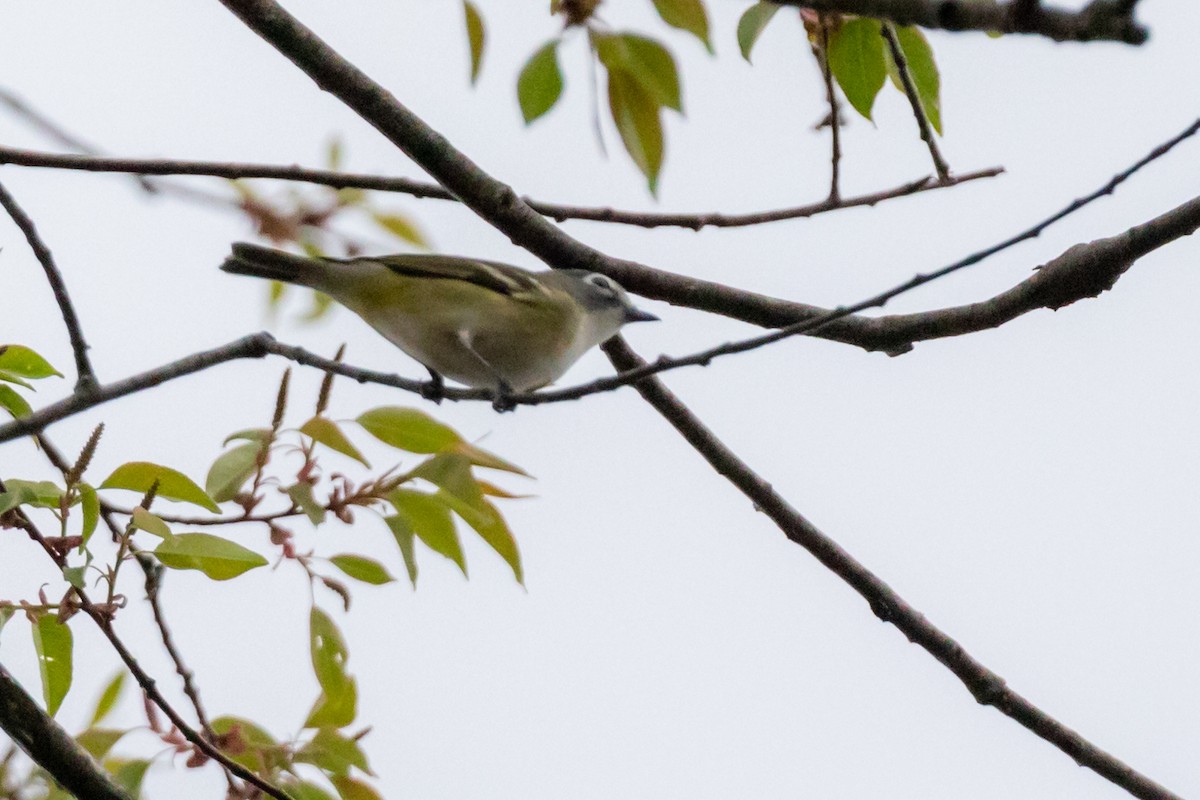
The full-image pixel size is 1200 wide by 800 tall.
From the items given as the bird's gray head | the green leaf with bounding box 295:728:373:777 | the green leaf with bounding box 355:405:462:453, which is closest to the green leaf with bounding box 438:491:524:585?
the green leaf with bounding box 355:405:462:453

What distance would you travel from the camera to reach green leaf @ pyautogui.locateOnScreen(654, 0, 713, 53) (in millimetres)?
2436

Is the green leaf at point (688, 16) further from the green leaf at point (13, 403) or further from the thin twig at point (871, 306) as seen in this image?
the green leaf at point (13, 403)

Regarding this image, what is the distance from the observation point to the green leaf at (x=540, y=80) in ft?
8.34

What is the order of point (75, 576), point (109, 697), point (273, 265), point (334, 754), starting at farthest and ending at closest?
1. point (273, 265)
2. point (109, 697)
3. point (334, 754)
4. point (75, 576)

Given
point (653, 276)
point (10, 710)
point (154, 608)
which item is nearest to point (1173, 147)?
point (653, 276)

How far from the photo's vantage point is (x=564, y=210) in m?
3.85

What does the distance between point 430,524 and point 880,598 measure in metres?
1.88

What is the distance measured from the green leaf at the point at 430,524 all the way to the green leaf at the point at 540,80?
31.1 inches

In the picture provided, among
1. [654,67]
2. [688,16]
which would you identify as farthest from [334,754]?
[688,16]

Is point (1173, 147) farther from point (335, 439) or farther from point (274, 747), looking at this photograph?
point (274, 747)

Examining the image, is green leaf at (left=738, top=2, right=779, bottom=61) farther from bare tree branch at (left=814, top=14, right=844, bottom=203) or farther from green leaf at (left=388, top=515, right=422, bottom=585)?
green leaf at (left=388, top=515, right=422, bottom=585)

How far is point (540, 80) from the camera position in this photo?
254 cm

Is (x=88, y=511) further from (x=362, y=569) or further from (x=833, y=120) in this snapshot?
(x=833, y=120)

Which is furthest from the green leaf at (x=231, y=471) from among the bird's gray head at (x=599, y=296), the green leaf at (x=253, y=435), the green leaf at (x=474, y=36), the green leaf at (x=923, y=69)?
the bird's gray head at (x=599, y=296)
